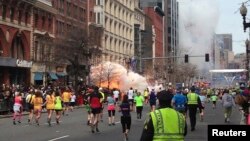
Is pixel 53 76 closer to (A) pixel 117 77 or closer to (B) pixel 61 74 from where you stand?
(B) pixel 61 74

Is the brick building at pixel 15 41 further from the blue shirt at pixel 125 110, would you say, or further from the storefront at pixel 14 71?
the blue shirt at pixel 125 110

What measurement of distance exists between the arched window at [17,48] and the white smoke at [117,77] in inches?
616

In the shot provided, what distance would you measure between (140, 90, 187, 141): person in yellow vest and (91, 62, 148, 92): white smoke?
60985 mm

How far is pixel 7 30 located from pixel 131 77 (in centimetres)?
2552

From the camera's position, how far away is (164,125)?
22.9 ft

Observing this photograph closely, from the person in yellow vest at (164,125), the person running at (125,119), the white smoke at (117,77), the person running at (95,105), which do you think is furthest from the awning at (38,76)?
the person in yellow vest at (164,125)

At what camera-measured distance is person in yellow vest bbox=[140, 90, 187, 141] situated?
6.96 metres

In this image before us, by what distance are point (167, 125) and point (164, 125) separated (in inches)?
2.0

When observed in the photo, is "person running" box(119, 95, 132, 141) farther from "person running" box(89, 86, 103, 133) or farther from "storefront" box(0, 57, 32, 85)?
"storefront" box(0, 57, 32, 85)

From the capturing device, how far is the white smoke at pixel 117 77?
68.6 m

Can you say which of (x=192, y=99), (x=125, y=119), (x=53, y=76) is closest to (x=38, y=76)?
(x=53, y=76)

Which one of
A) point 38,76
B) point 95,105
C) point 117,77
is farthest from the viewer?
point 117,77

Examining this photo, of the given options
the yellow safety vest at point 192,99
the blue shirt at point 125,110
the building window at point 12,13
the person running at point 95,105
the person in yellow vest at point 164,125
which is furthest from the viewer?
the building window at point 12,13

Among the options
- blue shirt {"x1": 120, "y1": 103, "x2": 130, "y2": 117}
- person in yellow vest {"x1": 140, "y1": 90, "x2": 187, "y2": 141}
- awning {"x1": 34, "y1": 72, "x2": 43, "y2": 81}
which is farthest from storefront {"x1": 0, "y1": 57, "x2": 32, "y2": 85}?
person in yellow vest {"x1": 140, "y1": 90, "x2": 187, "y2": 141}
